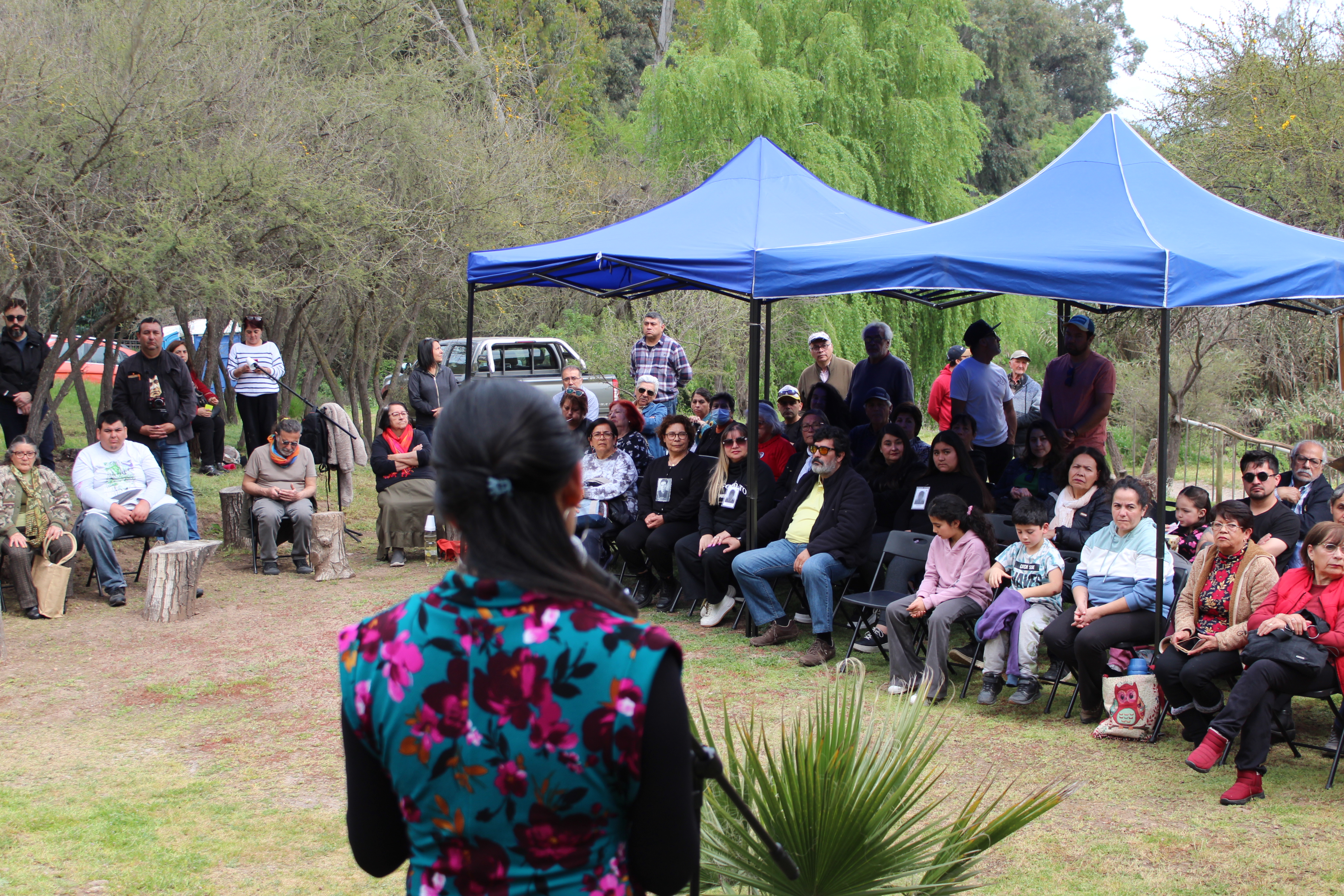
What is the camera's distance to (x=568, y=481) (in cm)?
143

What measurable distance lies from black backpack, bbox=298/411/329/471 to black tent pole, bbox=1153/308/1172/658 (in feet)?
23.9

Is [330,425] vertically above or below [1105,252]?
below

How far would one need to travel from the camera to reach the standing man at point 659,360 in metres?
9.96

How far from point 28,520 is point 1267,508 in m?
7.50

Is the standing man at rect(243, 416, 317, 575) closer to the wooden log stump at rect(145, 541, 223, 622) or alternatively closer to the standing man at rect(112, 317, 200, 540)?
the standing man at rect(112, 317, 200, 540)

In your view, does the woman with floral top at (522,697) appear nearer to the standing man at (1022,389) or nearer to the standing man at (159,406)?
the standing man at (159,406)

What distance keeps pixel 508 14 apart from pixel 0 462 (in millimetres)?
19042

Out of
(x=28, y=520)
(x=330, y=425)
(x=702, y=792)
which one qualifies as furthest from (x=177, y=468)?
(x=702, y=792)

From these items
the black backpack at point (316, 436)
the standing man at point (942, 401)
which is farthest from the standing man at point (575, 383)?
the standing man at point (942, 401)

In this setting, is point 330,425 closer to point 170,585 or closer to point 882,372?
point 170,585

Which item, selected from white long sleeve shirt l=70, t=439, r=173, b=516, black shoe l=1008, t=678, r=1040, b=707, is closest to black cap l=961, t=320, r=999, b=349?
black shoe l=1008, t=678, r=1040, b=707

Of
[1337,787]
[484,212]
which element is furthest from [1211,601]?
[484,212]

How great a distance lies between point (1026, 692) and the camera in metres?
5.43

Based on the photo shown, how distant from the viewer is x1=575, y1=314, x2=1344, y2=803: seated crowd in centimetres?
475
